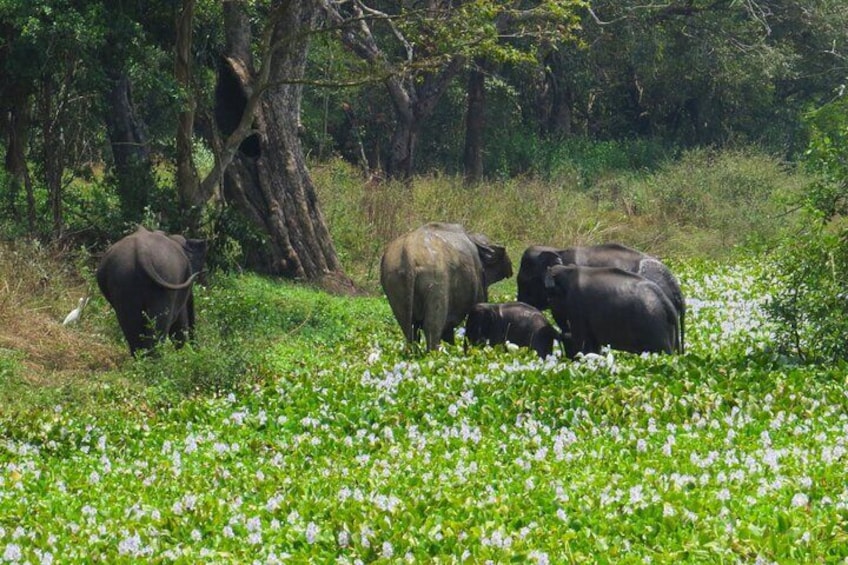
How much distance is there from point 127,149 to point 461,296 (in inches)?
370

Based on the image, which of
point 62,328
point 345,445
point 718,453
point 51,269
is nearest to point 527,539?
point 718,453

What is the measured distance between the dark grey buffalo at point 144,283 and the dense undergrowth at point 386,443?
40 centimetres

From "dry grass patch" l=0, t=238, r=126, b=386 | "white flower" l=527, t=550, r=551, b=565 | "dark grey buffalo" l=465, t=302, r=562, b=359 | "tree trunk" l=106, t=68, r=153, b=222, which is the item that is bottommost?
"dry grass patch" l=0, t=238, r=126, b=386

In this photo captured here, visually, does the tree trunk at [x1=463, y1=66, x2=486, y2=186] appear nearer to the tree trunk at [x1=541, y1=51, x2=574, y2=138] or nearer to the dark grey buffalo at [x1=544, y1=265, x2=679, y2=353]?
the tree trunk at [x1=541, y1=51, x2=574, y2=138]

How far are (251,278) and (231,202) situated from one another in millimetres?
1285

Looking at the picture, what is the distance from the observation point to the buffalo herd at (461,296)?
13.8 m

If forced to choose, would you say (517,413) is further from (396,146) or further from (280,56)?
(396,146)

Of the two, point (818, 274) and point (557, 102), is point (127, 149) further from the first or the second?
point (557, 102)

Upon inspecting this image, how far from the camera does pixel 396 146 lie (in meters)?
35.9

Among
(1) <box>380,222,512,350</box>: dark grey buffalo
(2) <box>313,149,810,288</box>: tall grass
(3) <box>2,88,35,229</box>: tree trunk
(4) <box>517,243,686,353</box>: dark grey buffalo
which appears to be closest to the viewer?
(1) <box>380,222,512,350</box>: dark grey buffalo

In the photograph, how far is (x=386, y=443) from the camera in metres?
10.9

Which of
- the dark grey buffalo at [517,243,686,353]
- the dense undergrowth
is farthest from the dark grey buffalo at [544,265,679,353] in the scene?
the dark grey buffalo at [517,243,686,353]

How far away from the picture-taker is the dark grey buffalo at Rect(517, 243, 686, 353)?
15211 millimetres

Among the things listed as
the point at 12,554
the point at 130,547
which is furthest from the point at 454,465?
the point at 12,554
